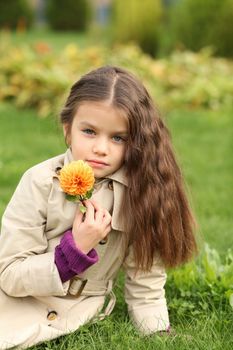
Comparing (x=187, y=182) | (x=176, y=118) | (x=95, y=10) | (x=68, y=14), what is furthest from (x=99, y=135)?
(x=95, y=10)

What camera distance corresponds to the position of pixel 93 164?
8.44 feet

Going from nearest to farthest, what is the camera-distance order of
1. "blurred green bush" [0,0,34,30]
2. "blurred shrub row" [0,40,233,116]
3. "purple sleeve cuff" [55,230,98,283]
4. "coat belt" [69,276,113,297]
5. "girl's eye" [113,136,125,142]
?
1. "purple sleeve cuff" [55,230,98,283]
2. "girl's eye" [113,136,125,142]
3. "coat belt" [69,276,113,297]
4. "blurred shrub row" [0,40,233,116]
5. "blurred green bush" [0,0,34,30]

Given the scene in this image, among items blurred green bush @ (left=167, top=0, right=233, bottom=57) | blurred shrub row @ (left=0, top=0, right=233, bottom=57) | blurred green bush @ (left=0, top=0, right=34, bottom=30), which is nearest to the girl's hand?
blurred shrub row @ (left=0, top=0, right=233, bottom=57)

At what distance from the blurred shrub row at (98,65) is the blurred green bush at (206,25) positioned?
54.7 inches

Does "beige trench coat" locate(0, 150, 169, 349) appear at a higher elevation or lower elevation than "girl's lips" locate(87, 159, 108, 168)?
lower

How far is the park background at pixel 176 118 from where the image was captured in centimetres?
281

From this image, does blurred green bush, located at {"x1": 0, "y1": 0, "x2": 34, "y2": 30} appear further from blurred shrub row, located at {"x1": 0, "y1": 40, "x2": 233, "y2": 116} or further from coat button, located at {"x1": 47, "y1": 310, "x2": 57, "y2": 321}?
coat button, located at {"x1": 47, "y1": 310, "x2": 57, "y2": 321}

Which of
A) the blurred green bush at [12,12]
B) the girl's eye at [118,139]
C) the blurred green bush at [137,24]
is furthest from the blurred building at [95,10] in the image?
the girl's eye at [118,139]

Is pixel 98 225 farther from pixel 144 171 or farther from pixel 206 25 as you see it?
pixel 206 25

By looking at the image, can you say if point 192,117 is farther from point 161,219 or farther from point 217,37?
point 161,219

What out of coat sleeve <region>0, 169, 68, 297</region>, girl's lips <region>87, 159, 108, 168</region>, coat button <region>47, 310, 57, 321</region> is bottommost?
coat button <region>47, 310, 57, 321</region>

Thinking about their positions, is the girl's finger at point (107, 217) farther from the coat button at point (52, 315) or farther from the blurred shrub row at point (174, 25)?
the blurred shrub row at point (174, 25)

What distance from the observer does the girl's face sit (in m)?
2.53

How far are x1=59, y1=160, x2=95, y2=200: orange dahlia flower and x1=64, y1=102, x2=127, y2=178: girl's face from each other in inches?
6.8
